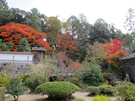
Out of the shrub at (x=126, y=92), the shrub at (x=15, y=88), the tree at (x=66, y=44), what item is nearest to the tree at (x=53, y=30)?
the tree at (x=66, y=44)

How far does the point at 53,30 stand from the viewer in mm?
23672

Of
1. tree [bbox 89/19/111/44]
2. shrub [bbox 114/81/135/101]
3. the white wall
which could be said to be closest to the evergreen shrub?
shrub [bbox 114/81/135/101]

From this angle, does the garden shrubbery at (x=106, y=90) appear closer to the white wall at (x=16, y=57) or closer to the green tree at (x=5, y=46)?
the white wall at (x=16, y=57)

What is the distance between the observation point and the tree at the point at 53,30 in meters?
23.0

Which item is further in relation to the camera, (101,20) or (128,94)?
(101,20)

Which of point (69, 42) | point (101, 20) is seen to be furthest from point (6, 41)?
point (101, 20)

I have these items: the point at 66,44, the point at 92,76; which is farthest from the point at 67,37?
the point at 92,76

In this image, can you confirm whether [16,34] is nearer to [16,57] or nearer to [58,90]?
[16,57]

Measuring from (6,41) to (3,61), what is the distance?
17.8 ft

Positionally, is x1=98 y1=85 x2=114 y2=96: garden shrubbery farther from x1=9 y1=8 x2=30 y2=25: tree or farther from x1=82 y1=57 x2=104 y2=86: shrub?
x1=9 y1=8 x2=30 y2=25: tree

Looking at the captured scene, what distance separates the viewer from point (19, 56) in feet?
52.6

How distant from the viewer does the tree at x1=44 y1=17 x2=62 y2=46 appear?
75.5 feet

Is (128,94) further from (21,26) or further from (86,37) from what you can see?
(86,37)

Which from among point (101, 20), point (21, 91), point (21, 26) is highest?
point (101, 20)
